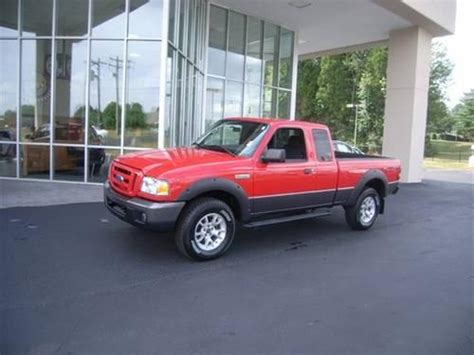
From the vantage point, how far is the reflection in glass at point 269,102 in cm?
1733

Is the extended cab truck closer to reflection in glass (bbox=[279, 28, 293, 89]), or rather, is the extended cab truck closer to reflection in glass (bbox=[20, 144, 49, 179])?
reflection in glass (bbox=[20, 144, 49, 179])

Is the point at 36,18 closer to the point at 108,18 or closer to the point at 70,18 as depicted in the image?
the point at 70,18

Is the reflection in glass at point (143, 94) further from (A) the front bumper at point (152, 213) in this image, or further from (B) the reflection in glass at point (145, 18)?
(A) the front bumper at point (152, 213)

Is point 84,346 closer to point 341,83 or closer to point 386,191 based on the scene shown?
point 386,191

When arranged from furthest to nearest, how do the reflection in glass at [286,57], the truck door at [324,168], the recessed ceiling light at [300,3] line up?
the reflection in glass at [286,57] → the recessed ceiling light at [300,3] → the truck door at [324,168]

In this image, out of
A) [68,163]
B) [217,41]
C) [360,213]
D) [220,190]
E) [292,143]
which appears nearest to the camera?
[220,190]

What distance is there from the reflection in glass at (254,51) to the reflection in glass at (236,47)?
0.97 ft

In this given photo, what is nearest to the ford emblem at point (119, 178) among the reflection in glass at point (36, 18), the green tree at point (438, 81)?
the reflection in glass at point (36, 18)

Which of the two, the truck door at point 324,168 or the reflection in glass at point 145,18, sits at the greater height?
the reflection in glass at point 145,18

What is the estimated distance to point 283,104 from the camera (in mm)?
18281

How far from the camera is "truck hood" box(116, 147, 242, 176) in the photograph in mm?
5562

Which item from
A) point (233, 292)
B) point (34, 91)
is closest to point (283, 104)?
point (34, 91)

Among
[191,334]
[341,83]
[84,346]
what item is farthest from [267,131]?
[341,83]

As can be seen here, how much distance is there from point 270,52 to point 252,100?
82.6 inches
